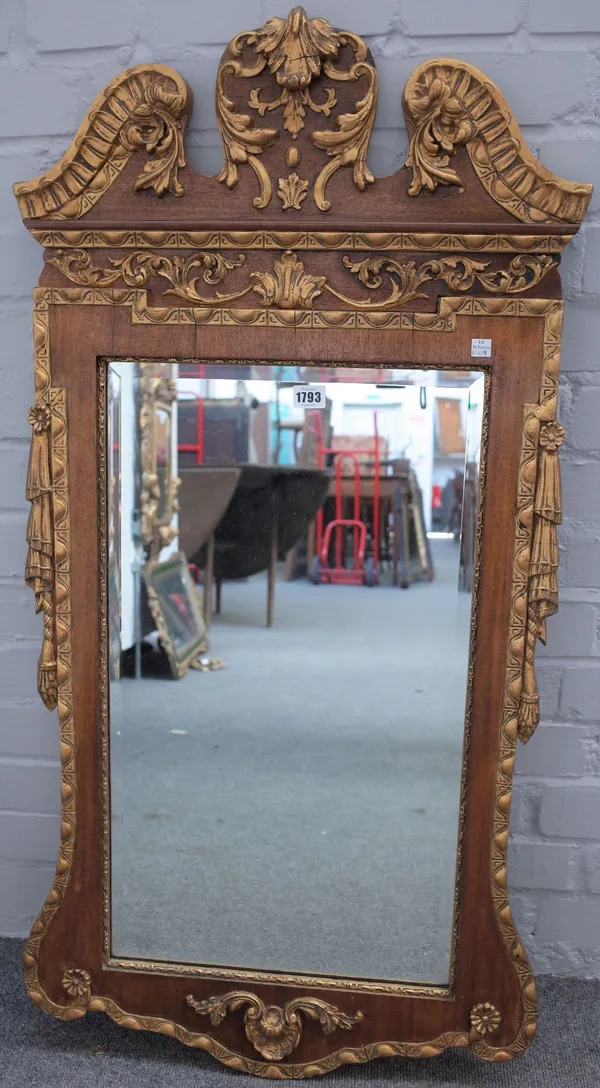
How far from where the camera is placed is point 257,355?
3.77ft

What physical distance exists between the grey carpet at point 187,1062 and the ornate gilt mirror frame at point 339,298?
0.08 meters

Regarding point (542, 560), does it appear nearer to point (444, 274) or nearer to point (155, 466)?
point (444, 274)

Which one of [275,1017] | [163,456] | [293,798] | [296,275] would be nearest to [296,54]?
[296,275]

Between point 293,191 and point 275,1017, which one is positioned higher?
point 293,191

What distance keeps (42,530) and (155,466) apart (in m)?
0.19

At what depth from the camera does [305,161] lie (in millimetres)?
1123

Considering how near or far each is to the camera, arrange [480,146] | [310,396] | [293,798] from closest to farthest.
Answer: [480,146], [310,396], [293,798]

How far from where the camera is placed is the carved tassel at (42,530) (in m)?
1.18

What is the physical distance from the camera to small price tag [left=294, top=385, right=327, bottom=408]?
119 cm

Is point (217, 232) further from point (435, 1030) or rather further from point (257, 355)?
point (435, 1030)

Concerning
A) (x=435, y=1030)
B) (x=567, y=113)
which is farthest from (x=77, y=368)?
(x=435, y=1030)

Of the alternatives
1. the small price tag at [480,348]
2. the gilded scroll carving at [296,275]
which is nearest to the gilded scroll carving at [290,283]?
the gilded scroll carving at [296,275]

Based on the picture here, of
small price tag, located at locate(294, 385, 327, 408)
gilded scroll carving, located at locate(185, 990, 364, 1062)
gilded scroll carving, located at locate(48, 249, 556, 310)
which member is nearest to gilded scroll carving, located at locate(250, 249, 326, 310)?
gilded scroll carving, located at locate(48, 249, 556, 310)

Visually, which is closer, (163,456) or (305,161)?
(305,161)
